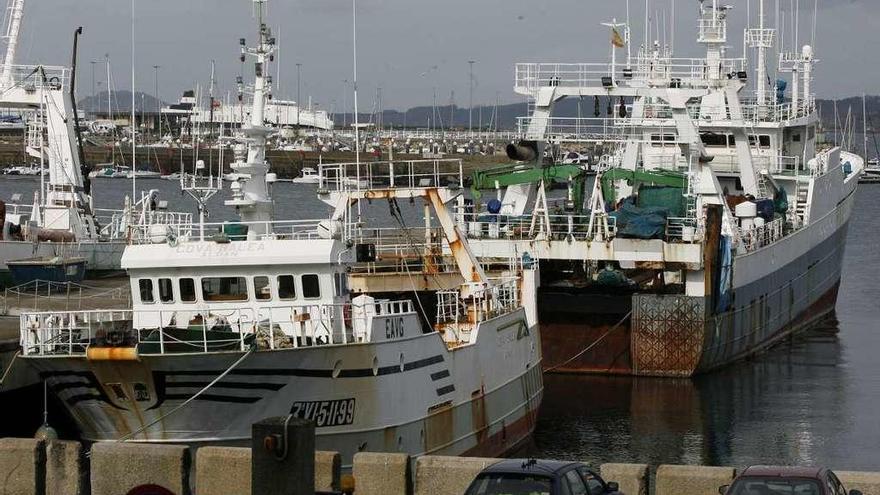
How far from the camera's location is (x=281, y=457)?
16438mm

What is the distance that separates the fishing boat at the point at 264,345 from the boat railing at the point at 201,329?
3 centimetres

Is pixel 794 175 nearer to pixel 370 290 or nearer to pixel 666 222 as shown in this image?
pixel 666 222

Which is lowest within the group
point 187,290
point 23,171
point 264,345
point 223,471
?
point 23,171

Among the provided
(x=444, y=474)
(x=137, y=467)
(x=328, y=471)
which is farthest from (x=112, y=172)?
(x=444, y=474)

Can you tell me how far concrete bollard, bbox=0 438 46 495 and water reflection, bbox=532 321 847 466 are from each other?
→ 13965 millimetres

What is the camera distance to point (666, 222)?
136 feet

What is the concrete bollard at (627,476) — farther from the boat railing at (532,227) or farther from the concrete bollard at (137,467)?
the boat railing at (532,227)

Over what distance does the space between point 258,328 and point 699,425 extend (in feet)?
50.4

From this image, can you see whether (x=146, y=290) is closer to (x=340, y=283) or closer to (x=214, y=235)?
(x=214, y=235)

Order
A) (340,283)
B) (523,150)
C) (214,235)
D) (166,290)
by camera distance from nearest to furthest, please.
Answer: (166,290) < (340,283) < (214,235) < (523,150)

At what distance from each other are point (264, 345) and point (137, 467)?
3864mm

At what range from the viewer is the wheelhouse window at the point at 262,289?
26406mm

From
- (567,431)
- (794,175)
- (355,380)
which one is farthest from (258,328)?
(794,175)

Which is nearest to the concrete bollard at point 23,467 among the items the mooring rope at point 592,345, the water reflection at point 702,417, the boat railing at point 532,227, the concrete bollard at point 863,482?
the concrete bollard at point 863,482
